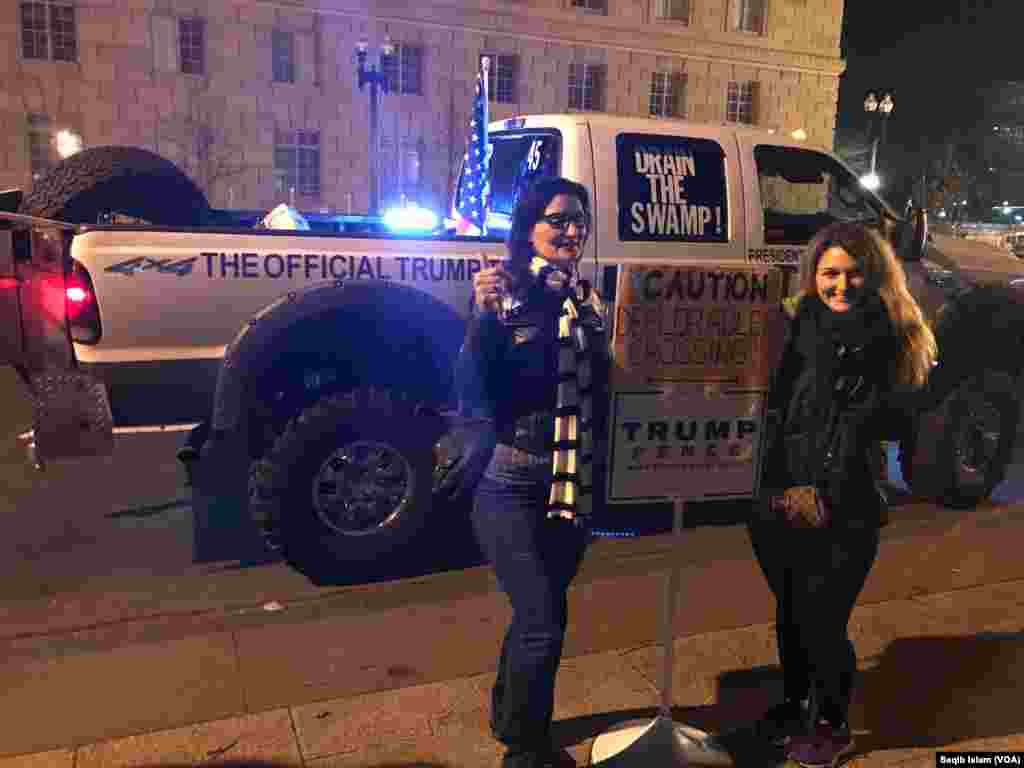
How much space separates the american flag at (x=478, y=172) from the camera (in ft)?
18.6

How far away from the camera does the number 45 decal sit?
13.7ft

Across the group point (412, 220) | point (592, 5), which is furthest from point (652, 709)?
point (592, 5)

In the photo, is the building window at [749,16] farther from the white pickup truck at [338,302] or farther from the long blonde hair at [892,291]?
the long blonde hair at [892,291]

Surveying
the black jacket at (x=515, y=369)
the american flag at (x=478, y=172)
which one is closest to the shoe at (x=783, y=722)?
the black jacket at (x=515, y=369)

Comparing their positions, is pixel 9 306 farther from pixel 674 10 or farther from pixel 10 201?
pixel 674 10

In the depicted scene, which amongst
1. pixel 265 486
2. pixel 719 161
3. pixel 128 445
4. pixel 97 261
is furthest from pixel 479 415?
pixel 128 445

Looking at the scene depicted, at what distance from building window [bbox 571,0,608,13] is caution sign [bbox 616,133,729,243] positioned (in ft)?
129

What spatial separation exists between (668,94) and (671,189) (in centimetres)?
4123

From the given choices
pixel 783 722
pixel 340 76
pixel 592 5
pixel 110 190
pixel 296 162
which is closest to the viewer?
pixel 783 722

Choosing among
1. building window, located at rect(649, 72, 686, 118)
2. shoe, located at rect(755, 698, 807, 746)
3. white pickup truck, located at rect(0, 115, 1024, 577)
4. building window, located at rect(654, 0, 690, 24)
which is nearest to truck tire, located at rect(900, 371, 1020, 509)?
white pickup truck, located at rect(0, 115, 1024, 577)

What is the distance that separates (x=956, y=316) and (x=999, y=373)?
57 centimetres

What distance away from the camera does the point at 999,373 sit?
19.3 feet

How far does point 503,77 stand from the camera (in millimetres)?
40219

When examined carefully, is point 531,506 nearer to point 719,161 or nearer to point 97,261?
point 97,261
